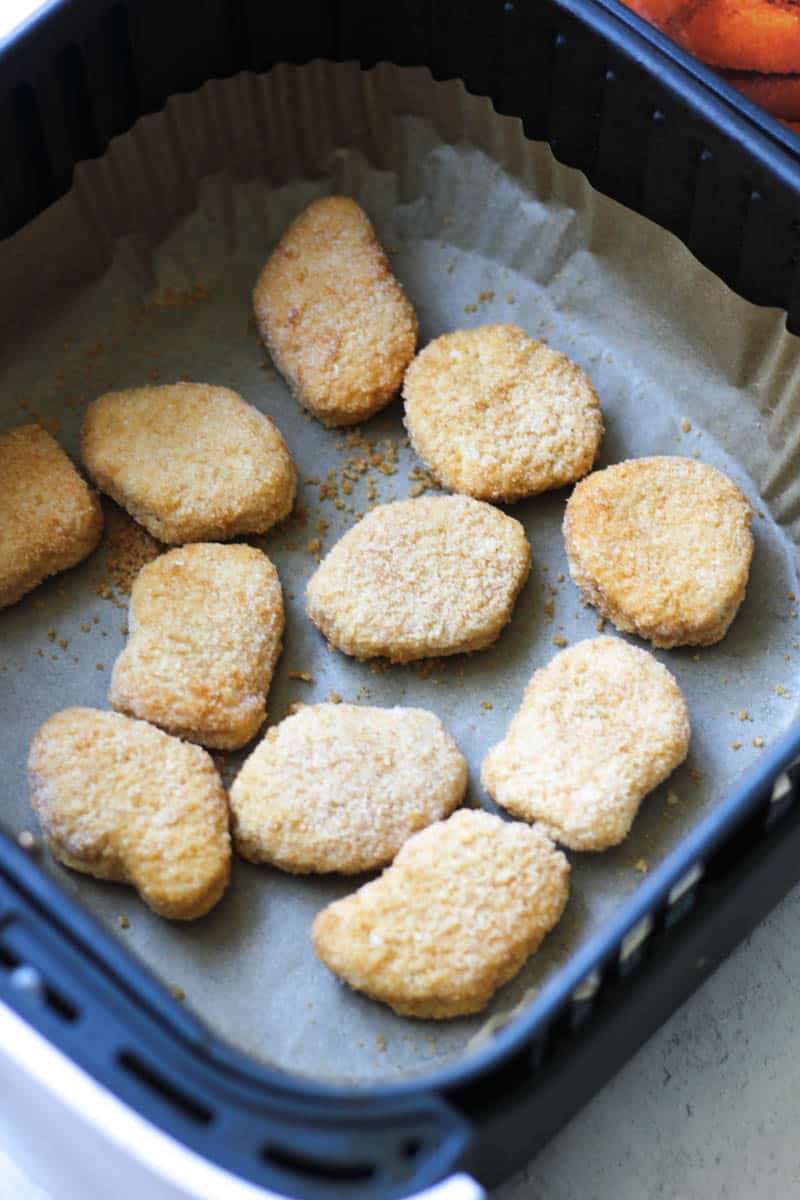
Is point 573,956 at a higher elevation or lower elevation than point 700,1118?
higher

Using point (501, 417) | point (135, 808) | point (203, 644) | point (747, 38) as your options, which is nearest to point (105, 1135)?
point (135, 808)

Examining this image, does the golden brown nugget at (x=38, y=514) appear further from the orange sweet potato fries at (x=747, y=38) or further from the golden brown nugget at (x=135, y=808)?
the orange sweet potato fries at (x=747, y=38)

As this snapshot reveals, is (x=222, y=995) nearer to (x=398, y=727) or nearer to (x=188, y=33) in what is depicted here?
(x=398, y=727)

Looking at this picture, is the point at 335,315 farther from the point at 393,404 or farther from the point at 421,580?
the point at 421,580

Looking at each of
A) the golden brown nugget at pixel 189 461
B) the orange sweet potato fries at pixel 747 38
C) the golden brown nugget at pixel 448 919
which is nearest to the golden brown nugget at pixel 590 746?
the golden brown nugget at pixel 448 919

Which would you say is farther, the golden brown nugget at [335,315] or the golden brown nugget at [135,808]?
the golden brown nugget at [335,315]

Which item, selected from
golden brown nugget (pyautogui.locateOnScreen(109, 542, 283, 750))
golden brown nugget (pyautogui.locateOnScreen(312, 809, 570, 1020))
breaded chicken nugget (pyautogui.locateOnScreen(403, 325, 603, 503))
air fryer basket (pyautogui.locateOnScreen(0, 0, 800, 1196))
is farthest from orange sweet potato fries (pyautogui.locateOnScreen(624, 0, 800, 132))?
golden brown nugget (pyautogui.locateOnScreen(312, 809, 570, 1020))
